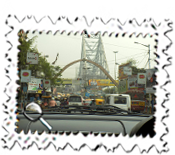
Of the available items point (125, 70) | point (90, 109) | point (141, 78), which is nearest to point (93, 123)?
point (90, 109)

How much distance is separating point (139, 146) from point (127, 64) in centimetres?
1870

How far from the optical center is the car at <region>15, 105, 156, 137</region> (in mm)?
2254

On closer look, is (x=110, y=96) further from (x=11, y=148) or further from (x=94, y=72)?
(x=94, y=72)

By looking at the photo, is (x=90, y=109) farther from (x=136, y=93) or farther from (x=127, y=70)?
(x=127, y=70)

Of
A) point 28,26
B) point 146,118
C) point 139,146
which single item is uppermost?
point 28,26

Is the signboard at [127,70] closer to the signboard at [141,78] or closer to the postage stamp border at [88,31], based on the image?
the signboard at [141,78]

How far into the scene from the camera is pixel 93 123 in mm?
2258

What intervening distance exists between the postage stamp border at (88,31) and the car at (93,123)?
7 cm

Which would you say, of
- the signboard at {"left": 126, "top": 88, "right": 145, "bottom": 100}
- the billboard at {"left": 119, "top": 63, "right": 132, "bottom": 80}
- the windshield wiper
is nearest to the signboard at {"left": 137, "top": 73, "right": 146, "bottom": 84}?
the signboard at {"left": 126, "top": 88, "right": 145, "bottom": 100}

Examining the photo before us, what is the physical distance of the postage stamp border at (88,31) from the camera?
2.36 m

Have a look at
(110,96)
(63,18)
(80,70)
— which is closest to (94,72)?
(80,70)

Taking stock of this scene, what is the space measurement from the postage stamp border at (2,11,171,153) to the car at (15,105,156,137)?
0.24 feet

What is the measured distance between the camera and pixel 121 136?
7.61 ft

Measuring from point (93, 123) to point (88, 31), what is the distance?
42.6 inches
